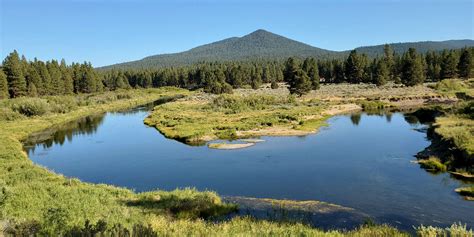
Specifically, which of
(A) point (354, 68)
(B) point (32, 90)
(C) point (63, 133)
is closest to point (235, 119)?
(C) point (63, 133)

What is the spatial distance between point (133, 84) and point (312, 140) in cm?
13984

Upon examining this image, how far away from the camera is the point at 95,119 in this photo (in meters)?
74.6

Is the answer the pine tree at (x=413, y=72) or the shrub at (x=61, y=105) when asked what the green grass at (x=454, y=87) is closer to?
the pine tree at (x=413, y=72)

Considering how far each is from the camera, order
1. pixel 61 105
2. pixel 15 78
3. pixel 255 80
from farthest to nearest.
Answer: pixel 255 80 < pixel 15 78 < pixel 61 105

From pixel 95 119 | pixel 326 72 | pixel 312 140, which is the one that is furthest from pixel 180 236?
pixel 326 72

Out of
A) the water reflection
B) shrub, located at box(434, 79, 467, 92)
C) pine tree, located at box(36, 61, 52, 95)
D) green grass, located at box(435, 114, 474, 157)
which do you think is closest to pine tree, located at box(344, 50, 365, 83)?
shrub, located at box(434, 79, 467, 92)

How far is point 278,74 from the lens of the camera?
16162 cm

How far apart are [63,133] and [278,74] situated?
116 metres

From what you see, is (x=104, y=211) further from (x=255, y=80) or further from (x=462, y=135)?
(x=255, y=80)

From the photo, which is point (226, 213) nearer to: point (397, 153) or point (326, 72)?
point (397, 153)

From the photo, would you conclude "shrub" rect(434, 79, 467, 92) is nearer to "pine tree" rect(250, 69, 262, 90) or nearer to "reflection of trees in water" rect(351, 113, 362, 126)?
"reflection of trees in water" rect(351, 113, 362, 126)

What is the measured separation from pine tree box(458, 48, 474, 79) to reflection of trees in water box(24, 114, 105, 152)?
93166mm

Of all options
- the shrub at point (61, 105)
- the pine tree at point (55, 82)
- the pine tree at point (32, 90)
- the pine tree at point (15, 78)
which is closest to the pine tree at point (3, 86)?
the pine tree at point (15, 78)

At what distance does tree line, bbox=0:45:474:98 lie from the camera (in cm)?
9219
